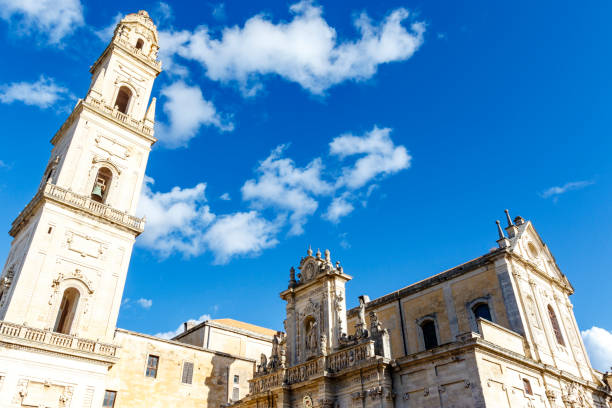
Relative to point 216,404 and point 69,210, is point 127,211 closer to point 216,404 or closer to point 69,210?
point 69,210

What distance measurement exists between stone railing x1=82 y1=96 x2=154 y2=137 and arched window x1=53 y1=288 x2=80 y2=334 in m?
12.0

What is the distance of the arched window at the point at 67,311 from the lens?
78.9 ft

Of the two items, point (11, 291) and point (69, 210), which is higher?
point (69, 210)

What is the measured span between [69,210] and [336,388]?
17.4 meters

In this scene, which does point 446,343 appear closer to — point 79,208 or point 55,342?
point 55,342

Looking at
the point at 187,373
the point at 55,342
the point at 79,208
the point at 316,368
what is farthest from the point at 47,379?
the point at 316,368

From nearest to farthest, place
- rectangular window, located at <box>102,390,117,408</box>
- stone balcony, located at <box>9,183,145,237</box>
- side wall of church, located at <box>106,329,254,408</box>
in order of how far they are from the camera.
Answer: rectangular window, located at <box>102,390,117,408</box> < side wall of church, located at <box>106,329,254,408</box> < stone balcony, located at <box>9,183,145,237</box>

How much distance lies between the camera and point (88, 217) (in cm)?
2652

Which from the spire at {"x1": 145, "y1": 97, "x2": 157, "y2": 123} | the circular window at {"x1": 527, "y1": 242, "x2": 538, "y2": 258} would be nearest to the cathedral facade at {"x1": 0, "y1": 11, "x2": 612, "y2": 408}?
the circular window at {"x1": 527, "y1": 242, "x2": 538, "y2": 258}

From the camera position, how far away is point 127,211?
2888cm

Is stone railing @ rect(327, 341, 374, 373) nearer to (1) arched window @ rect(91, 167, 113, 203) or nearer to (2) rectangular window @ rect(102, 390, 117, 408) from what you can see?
(2) rectangular window @ rect(102, 390, 117, 408)

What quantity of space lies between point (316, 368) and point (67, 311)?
45.3 feet

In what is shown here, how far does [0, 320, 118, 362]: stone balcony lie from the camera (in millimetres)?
20922

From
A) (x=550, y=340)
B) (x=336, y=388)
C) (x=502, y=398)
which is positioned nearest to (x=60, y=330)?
(x=336, y=388)
